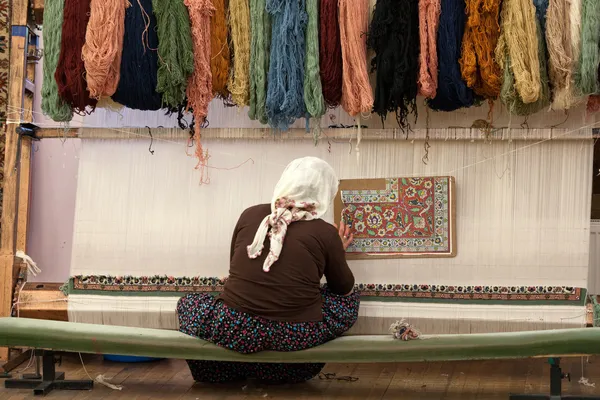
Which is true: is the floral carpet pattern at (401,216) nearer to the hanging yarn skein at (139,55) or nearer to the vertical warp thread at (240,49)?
the vertical warp thread at (240,49)

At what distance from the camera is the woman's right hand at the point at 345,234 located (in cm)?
443

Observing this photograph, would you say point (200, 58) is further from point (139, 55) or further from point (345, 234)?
point (345, 234)

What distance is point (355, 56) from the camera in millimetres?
4188

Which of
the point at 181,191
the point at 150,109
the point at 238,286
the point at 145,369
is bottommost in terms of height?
the point at 145,369

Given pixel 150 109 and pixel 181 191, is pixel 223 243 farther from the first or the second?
pixel 150 109

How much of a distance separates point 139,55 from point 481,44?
63.8 inches

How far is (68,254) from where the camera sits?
17.5ft

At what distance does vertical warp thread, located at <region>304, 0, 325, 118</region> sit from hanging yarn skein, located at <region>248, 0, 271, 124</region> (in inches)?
7.8

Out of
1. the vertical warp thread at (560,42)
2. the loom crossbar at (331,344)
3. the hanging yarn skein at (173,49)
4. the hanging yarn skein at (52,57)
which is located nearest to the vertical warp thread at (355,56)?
the hanging yarn skein at (173,49)

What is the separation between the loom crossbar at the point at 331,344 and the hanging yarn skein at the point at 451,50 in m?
1.14

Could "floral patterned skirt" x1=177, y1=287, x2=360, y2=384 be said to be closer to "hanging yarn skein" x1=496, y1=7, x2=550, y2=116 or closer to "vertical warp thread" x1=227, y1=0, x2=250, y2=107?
"vertical warp thread" x1=227, y1=0, x2=250, y2=107

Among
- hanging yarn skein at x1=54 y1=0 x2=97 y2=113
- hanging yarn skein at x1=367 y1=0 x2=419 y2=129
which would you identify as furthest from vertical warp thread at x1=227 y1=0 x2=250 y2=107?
hanging yarn skein at x1=54 y1=0 x2=97 y2=113

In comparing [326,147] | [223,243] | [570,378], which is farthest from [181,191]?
[570,378]

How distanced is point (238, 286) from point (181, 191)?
0.84 m
